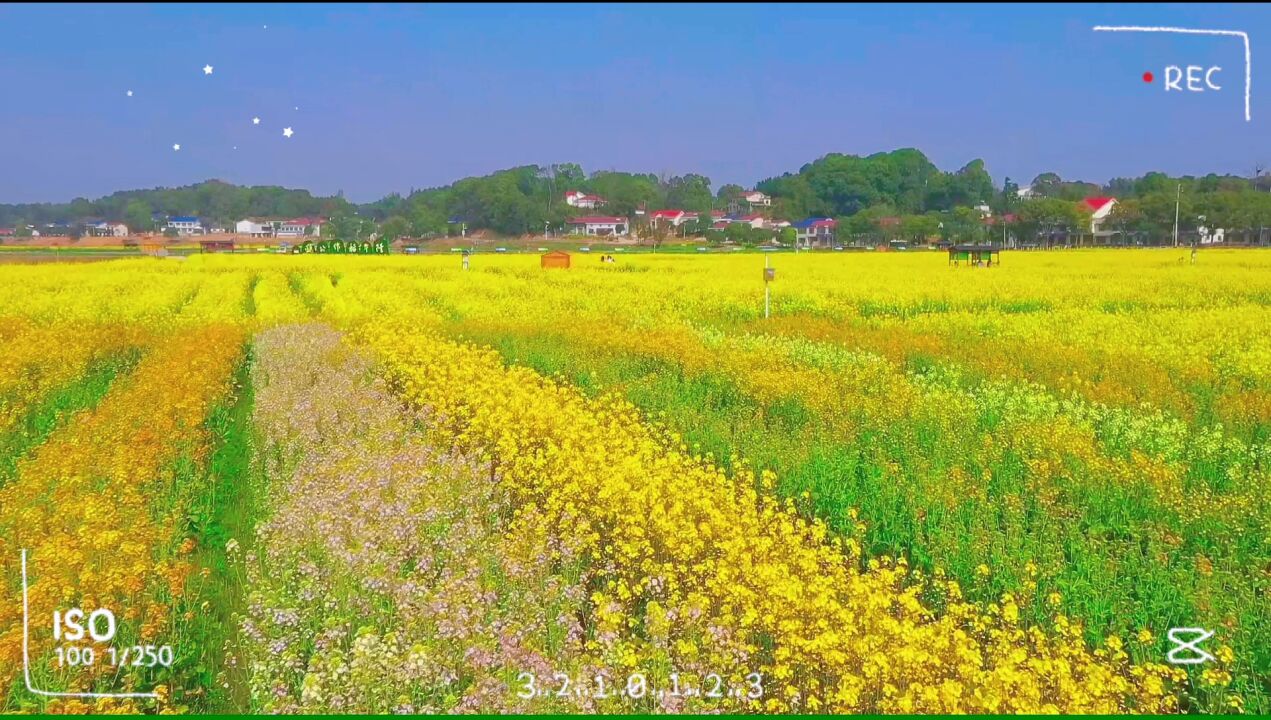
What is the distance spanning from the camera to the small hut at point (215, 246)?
2044 inches

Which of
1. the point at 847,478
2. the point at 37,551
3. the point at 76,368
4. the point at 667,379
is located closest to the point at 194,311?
the point at 76,368

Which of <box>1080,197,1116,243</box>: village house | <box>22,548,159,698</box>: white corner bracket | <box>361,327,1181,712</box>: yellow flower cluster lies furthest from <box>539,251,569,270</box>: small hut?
<box>22,548,159,698</box>: white corner bracket

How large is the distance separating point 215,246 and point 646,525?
54591mm

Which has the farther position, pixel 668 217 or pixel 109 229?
pixel 668 217

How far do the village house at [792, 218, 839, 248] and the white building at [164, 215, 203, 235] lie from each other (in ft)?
119

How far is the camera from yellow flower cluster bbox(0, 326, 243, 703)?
4527mm

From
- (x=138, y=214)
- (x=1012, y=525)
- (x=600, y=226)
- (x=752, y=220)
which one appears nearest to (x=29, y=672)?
(x=1012, y=525)

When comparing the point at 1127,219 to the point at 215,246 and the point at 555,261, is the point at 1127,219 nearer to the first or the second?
the point at 555,261

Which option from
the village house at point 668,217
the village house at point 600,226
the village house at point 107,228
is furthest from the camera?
the village house at point 600,226

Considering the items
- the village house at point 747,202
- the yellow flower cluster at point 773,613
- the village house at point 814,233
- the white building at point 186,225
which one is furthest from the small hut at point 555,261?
the yellow flower cluster at point 773,613

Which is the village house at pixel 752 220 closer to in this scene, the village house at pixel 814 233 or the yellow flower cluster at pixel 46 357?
the village house at pixel 814 233

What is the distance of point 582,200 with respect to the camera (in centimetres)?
6278

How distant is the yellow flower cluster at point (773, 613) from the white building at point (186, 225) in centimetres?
4595

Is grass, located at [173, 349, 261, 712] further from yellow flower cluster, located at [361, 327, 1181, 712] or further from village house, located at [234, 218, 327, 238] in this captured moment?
village house, located at [234, 218, 327, 238]
